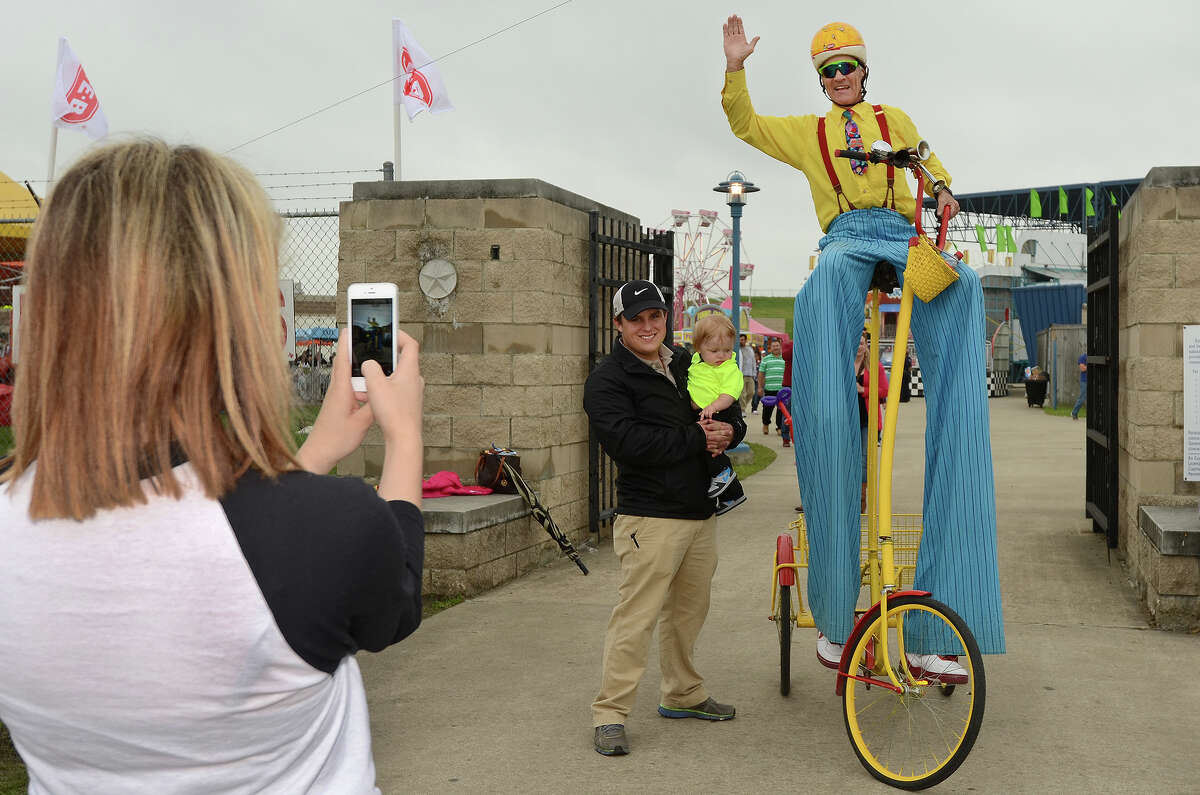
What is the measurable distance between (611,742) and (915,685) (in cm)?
107

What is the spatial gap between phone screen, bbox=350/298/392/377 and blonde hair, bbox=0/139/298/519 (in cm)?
39

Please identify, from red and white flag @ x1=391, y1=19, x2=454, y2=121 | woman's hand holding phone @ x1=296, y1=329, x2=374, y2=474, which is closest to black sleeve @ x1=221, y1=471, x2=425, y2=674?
woman's hand holding phone @ x1=296, y1=329, x2=374, y2=474

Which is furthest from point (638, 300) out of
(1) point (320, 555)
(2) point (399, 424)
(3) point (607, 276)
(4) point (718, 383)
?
(3) point (607, 276)

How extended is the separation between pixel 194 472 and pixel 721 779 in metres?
3.08

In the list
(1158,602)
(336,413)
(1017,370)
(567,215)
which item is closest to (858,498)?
(1158,602)

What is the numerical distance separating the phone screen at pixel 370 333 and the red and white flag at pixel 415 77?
12.0 meters

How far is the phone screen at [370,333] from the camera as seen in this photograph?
5.53 ft

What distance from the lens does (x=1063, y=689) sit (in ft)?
16.0

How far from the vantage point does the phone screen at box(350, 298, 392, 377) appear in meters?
1.69

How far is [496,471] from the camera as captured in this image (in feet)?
24.0

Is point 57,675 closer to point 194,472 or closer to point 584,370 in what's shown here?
point 194,472

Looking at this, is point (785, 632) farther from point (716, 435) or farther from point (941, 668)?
point (716, 435)

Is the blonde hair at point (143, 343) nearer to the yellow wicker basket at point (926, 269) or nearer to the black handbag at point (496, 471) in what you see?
the yellow wicker basket at point (926, 269)

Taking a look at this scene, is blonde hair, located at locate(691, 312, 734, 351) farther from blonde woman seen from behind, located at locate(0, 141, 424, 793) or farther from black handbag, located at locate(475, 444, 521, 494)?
blonde woman seen from behind, located at locate(0, 141, 424, 793)
